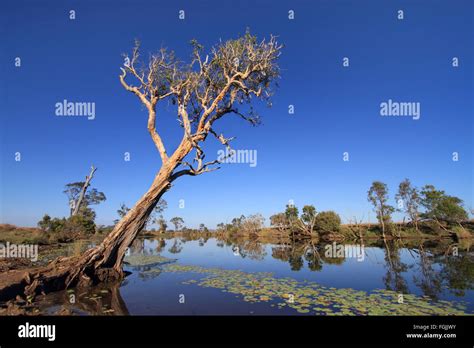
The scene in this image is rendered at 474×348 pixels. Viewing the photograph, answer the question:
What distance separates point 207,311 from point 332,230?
4088 centimetres

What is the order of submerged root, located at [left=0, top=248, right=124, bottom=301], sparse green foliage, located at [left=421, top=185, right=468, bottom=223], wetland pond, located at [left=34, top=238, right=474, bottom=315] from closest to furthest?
wetland pond, located at [left=34, top=238, right=474, bottom=315] < submerged root, located at [left=0, top=248, right=124, bottom=301] < sparse green foliage, located at [left=421, top=185, right=468, bottom=223]

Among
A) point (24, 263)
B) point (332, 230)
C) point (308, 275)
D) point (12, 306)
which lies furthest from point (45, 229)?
point (332, 230)

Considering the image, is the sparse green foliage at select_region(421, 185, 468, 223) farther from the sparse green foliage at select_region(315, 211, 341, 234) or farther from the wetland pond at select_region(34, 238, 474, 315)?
the wetland pond at select_region(34, 238, 474, 315)

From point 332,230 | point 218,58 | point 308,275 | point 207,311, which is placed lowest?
point 332,230

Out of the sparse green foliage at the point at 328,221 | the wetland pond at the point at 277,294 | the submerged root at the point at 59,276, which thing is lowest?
the sparse green foliage at the point at 328,221

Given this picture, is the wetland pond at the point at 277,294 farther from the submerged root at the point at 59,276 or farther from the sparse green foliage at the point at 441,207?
the sparse green foliage at the point at 441,207

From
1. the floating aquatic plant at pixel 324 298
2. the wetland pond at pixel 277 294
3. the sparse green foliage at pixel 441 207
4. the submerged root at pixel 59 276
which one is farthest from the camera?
the sparse green foliage at pixel 441 207

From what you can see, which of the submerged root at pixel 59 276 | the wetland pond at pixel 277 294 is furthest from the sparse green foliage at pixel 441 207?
the submerged root at pixel 59 276

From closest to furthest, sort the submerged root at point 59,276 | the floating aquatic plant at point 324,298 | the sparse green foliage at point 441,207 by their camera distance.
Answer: the floating aquatic plant at point 324,298 < the submerged root at point 59,276 < the sparse green foliage at point 441,207

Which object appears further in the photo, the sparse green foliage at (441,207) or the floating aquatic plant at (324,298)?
the sparse green foliage at (441,207)

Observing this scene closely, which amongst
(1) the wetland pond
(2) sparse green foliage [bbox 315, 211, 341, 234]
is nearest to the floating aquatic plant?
(1) the wetland pond
